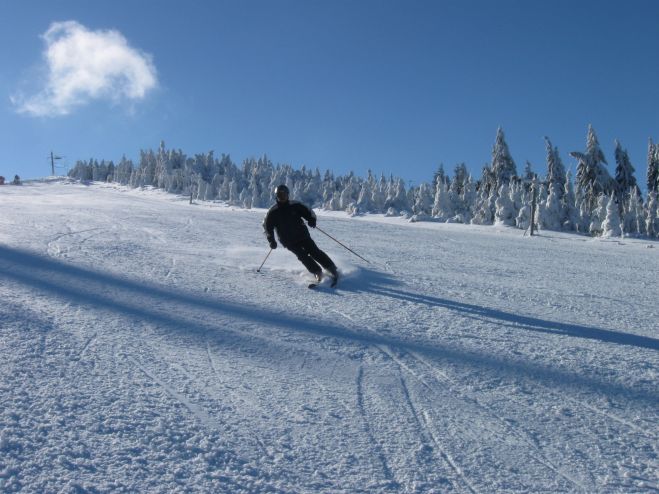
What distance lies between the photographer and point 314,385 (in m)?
3.75

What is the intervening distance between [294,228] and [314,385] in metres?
4.95

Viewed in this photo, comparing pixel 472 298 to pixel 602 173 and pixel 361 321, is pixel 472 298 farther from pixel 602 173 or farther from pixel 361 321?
pixel 602 173

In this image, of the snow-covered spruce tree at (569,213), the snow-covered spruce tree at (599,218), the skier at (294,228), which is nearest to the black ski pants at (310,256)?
the skier at (294,228)

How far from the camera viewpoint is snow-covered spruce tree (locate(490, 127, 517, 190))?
67125 mm

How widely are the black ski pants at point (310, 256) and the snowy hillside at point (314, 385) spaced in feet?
2.02

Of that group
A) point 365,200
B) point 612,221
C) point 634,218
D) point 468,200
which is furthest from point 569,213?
point 365,200

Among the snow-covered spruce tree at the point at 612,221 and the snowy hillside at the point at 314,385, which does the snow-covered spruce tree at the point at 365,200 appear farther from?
the snowy hillside at the point at 314,385

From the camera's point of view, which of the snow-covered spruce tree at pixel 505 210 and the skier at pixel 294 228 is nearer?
the skier at pixel 294 228

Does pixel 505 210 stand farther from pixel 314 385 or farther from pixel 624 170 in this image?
pixel 314 385

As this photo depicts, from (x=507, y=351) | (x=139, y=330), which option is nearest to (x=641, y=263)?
(x=507, y=351)

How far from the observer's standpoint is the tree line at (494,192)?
45.6 metres

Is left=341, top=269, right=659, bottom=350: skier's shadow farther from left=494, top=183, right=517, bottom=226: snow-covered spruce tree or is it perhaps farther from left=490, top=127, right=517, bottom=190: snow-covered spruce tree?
left=490, top=127, right=517, bottom=190: snow-covered spruce tree

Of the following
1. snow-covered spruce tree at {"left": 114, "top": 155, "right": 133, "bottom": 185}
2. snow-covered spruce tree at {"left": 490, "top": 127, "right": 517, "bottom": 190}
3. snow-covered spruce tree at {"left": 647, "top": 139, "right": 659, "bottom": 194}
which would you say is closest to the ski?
snow-covered spruce tree at {"left": 490, "top": 127, "right": 517, "bottom": 190}

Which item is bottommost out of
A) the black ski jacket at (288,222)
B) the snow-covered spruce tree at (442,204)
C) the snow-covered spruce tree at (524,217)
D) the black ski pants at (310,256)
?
the black ski pants at (310,256)
